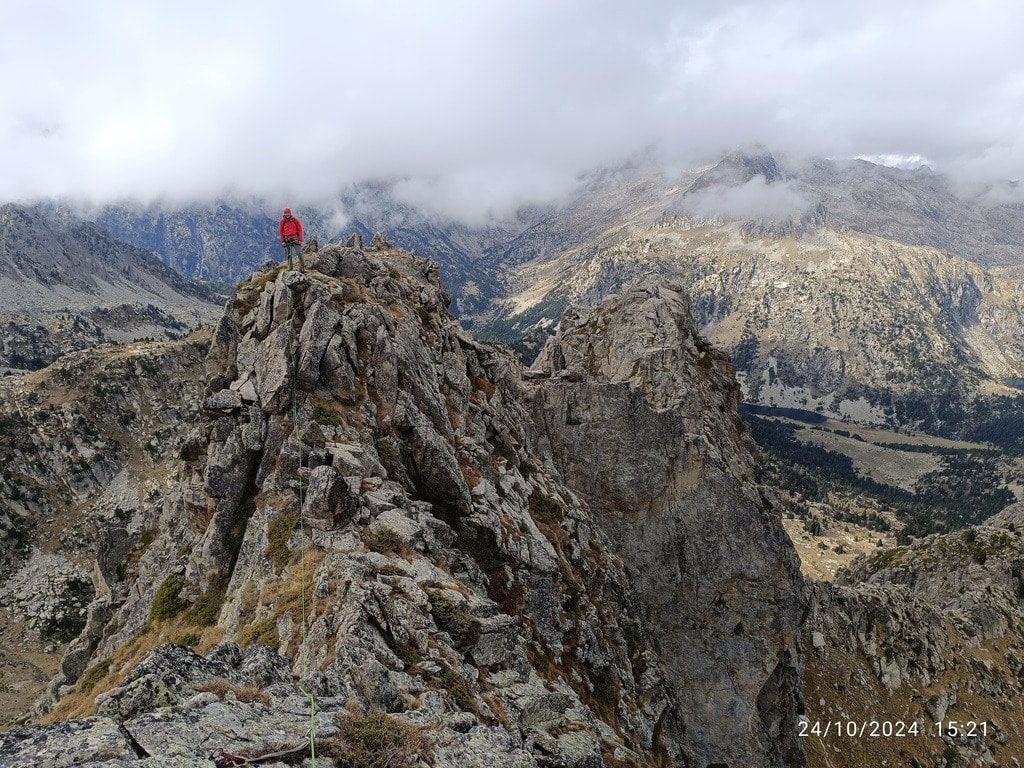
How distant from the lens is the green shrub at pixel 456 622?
23.7 m

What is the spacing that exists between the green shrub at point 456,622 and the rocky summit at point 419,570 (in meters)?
0.08

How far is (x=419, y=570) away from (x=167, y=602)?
13.8 metres

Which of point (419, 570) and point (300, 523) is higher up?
point (300, 523)

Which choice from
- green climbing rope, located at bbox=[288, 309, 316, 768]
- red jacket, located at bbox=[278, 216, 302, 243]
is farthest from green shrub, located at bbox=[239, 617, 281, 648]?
red jacket, located at bbox=[278, 216, 302, 243]

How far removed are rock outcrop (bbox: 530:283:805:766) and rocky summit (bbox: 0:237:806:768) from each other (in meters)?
0.21

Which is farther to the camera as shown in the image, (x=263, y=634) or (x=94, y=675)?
(x=94, y=675)

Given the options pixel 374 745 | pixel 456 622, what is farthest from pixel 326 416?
pixel 374 745

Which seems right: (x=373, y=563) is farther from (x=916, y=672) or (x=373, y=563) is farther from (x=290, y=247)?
(x=916, y=672)

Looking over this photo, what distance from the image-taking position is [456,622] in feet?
78.8

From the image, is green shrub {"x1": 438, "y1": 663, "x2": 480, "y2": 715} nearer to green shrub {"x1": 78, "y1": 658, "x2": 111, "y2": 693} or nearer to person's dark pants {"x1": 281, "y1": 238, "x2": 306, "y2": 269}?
green shrub {"x1": 78, "y1": 658, "x2": 111, "y2": 693}

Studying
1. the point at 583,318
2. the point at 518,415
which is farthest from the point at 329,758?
the point at 583,318

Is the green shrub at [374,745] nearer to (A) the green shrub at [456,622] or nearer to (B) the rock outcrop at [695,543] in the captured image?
(A) the green shrub at [456,622]

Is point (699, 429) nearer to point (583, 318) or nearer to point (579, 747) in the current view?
point (583, 318)

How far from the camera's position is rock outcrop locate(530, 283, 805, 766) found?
54675mm
